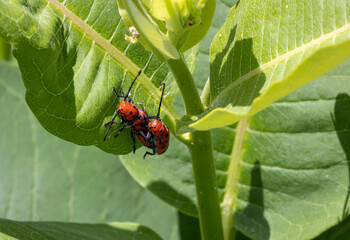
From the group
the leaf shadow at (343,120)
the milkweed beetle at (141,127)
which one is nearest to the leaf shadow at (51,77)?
the milkweed beetle at (141,127)

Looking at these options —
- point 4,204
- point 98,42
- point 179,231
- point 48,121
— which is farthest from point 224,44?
point 4,204

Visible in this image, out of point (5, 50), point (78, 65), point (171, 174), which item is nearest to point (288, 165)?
point (171, 174)

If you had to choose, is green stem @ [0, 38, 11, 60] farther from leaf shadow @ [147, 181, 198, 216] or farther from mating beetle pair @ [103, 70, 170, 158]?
mating beetle pair @ [103, 70, 170, 158]

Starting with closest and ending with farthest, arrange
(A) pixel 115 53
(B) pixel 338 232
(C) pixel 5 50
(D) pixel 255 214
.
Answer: (A) pixel 115 53, (B) pixel 338 232, (D) pixel 255 214, (C) pixel 5 50

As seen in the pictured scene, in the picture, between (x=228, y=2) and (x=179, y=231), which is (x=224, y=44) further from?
(x=179, y=231)

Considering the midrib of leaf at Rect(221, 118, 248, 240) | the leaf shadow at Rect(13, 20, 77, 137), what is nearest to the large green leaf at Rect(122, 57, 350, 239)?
the midrib of leaf at Rect(221, 118, 248, 240)

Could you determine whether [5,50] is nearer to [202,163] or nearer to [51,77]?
[51,77]

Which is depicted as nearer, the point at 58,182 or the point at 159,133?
the point at 159,133
